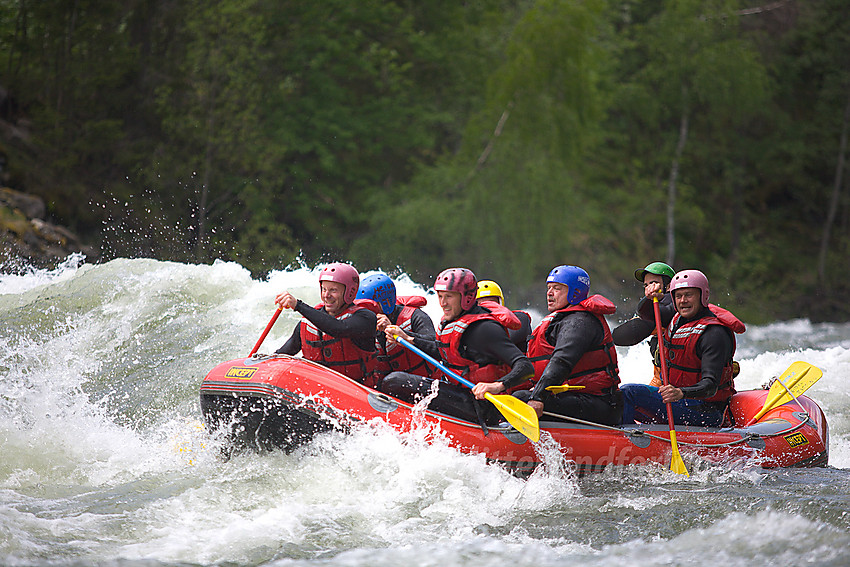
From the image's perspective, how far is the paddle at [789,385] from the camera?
5562mm

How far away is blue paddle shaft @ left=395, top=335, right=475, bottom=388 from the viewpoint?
4711mm

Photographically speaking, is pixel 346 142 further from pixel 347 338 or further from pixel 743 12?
pixel 347 338

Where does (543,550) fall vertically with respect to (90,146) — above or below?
below

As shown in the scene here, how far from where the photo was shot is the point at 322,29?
18609mm

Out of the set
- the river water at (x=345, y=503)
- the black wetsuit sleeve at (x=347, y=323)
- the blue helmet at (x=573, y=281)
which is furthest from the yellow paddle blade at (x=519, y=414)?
the black wetsuit sleeve at (x=347, y=323)

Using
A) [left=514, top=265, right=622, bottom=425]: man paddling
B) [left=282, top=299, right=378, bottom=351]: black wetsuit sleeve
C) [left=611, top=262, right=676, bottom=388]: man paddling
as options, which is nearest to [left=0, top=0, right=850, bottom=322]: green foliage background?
[left=611, top=262, right=676, bottom=388]: man paddling

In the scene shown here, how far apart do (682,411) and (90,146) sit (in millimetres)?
13123

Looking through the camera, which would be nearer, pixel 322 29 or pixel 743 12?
pixel 322 29

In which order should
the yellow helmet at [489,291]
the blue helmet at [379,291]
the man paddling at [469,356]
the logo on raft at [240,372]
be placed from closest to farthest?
1. the man paddling at [469,356]
2. the logo on raft at [240,372]
3. the blue helmet at [379,291]
4. the yellow helmet at [489,291]

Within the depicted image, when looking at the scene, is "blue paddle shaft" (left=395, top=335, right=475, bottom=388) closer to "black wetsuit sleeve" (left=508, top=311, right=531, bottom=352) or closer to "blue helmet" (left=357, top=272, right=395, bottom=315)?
"blue helmet" (left=357, top=272, right=395, bottom=315)

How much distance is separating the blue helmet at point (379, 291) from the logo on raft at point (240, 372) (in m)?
0.91

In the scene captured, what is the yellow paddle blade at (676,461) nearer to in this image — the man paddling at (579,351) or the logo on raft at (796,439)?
the man paddling at (579,351)

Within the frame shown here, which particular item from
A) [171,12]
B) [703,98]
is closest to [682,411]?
[171,12]

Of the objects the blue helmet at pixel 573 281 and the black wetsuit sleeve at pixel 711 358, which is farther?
the black wetsuit sleeve at pixel 711 358
